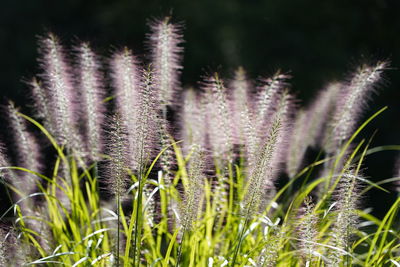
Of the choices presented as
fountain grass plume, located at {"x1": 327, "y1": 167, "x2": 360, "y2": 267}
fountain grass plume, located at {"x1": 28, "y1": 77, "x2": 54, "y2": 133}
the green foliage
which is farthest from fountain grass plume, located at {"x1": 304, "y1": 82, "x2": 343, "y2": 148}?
fountain grass plume, located at {"x1": 28, "y1": 77, "x2": 54, "y2": 133}

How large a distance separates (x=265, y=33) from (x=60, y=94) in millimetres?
4217

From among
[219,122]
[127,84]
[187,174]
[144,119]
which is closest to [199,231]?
[187,174]

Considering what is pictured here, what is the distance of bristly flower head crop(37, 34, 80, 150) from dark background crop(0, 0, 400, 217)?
3.32 metres

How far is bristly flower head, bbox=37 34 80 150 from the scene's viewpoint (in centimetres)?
267

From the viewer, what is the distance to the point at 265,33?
21.4 feet

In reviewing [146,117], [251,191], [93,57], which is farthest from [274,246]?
[93,57]

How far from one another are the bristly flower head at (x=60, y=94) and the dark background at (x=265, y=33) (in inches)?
131

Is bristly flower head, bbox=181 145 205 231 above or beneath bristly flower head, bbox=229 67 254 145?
beneath

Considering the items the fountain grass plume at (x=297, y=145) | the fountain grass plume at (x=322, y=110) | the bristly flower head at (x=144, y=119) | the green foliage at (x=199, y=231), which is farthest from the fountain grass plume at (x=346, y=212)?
the fountain grass plume at (x=322, y=110)

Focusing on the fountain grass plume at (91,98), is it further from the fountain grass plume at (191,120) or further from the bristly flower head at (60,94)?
the fountain grass plume at (191,120)

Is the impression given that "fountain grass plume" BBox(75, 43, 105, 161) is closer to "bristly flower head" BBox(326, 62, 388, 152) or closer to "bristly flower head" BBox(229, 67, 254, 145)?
"bristly flower head" BBox(229, 67, 254, 145)

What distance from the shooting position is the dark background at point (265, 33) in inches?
245

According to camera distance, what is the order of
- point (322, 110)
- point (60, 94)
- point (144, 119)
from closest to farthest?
point (144, 119) < point (60, 94) < point (322, 110)

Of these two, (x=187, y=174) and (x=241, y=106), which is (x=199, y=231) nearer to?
(x=187, y=174)
